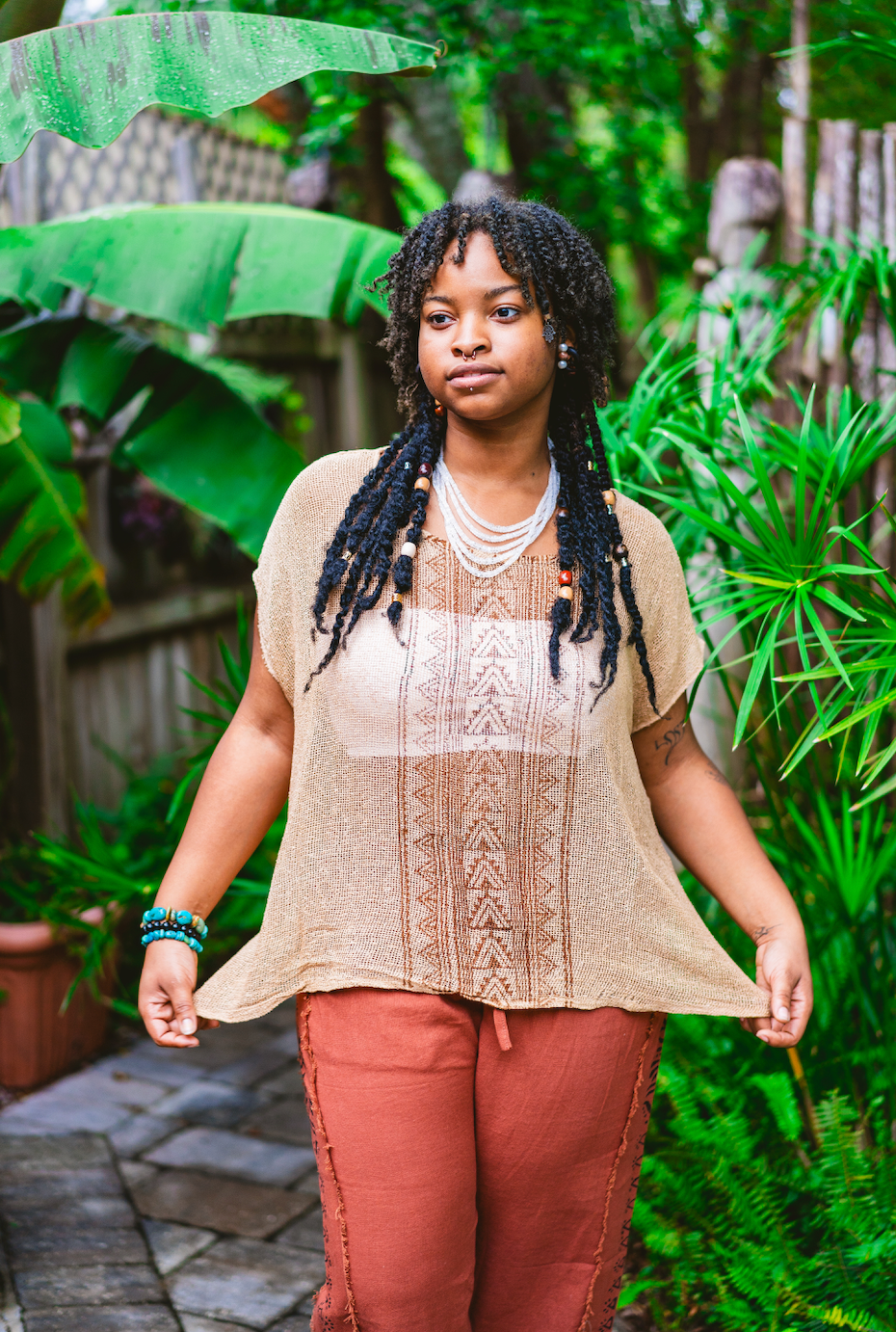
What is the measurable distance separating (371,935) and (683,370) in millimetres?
1474

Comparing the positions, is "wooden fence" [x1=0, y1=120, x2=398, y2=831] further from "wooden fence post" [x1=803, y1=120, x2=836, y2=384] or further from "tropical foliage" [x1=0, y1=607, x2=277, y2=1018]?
"wooden fence post" [x1=803, y1=120, x2=836, y2=384]

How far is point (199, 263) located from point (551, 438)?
1.43 metres

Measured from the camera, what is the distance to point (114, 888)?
3.01m

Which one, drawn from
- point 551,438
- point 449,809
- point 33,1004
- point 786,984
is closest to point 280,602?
point 449,809

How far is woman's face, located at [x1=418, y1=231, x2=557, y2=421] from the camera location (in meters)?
1.50

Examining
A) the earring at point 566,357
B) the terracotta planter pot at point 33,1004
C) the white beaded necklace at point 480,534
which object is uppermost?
the earring at point 566,357

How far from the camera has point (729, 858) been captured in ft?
5.59

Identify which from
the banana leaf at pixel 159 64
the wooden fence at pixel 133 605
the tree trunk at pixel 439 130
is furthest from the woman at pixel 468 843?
the tree trunk at pixel 439 130

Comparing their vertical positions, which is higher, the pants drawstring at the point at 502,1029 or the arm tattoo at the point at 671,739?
the arm tattoo at the point at 671,739

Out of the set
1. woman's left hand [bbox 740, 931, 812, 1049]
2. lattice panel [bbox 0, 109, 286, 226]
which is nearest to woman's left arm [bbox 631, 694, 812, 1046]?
woman's left hand [bbox 740, 931, 812, 1049]

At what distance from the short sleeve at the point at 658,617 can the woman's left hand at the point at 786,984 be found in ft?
A: 1.23

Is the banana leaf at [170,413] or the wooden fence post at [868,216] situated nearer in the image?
the banana leaf at [170,413]

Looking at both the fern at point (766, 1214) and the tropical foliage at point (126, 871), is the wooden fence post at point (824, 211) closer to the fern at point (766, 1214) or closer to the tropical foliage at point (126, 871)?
the tropical foliage at point (126, 871)

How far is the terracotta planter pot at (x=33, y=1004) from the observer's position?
343 centimetres
